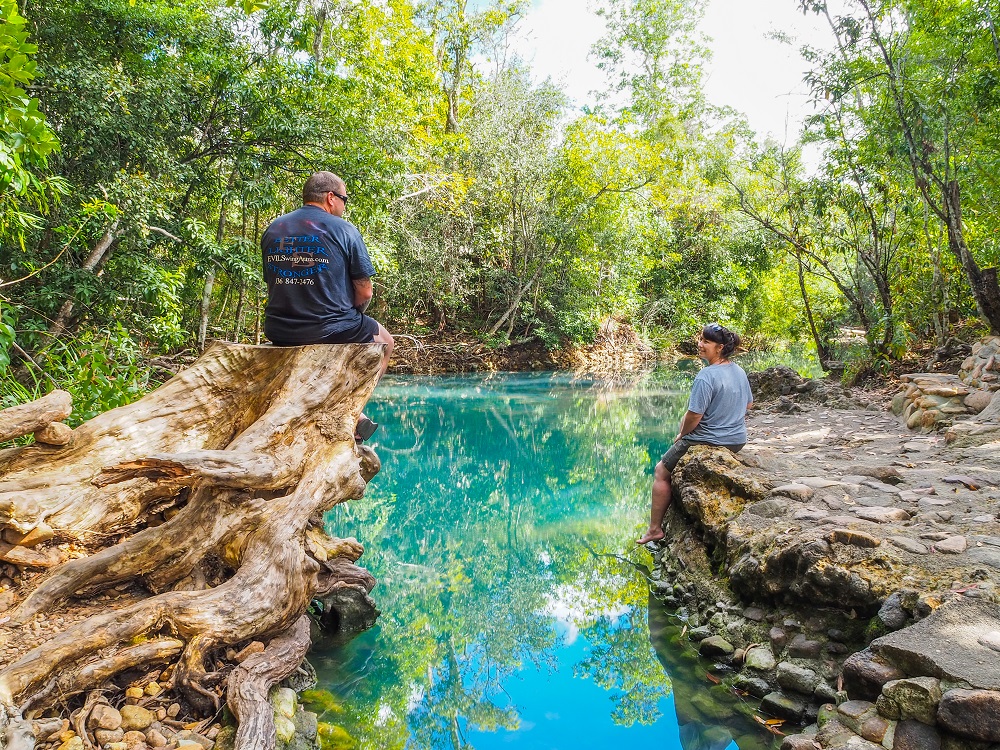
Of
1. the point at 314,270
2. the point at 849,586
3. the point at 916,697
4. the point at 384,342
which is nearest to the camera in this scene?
the point at 916,697

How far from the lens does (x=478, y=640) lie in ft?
13.8

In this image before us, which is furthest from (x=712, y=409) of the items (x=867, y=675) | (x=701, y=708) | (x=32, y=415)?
(x=32, y=415)

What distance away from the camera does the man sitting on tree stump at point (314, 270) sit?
3756 mm

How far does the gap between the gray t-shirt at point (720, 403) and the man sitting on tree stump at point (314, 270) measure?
292 cm

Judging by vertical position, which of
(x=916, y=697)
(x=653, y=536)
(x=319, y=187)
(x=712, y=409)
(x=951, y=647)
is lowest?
(x=653, y=536)

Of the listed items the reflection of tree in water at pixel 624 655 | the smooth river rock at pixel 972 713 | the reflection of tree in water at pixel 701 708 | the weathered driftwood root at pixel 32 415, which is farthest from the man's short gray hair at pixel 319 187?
the smooth river rock at pixel 972 713

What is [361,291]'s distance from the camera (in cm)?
401

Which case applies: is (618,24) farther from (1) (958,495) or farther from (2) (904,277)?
(1) (958,495)

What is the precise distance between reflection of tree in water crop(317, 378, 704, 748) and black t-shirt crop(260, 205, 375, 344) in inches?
83.7

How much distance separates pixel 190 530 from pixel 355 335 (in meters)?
1.54

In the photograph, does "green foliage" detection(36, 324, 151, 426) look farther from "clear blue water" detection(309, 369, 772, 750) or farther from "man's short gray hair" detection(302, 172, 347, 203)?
"man's short gray hair" detection(302, 172, 347, 203)

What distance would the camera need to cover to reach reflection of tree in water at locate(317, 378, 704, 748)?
351 centimetres

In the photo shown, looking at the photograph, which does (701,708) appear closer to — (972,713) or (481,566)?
(972,713)

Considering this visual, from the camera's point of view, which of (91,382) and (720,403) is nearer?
(720,403)
